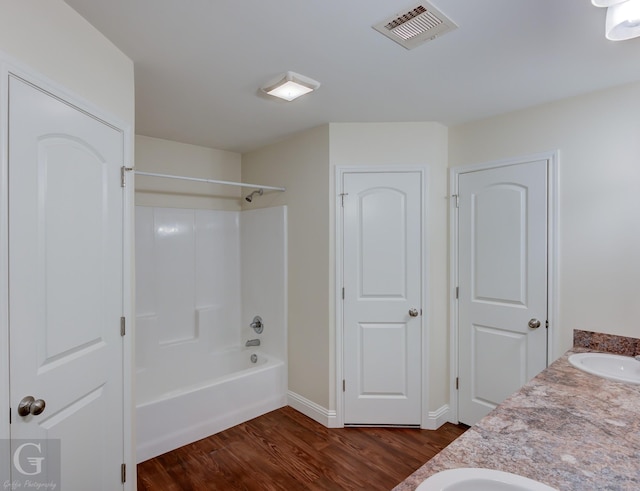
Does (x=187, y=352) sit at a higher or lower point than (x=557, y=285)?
lower

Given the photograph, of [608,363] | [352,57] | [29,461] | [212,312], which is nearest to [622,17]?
[352,57]

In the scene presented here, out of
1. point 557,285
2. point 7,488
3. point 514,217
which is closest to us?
point 7,488

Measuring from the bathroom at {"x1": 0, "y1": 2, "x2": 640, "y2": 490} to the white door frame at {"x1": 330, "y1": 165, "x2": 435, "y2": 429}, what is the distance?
35 mm

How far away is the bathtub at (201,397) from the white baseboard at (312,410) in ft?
0.34

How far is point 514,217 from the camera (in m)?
2.50

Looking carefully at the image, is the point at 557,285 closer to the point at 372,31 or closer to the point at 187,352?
the point at 372,31

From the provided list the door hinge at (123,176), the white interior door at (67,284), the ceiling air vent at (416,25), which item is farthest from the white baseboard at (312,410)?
the ceiling air vent at (416,25)

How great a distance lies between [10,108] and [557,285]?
9.50 ft

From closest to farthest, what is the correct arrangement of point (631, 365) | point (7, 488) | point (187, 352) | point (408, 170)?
point (7, 488) < point (631, 365) < point (408, 170) < point (187, 352)

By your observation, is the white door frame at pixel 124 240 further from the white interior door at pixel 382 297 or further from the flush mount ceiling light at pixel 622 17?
the flush mount ceiling light at pixel 622 17

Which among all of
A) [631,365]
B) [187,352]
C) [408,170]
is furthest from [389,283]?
[187,352]

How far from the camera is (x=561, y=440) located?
113 cm

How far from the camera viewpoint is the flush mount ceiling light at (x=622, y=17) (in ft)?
3.98

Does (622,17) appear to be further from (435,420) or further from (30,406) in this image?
(435,420)
